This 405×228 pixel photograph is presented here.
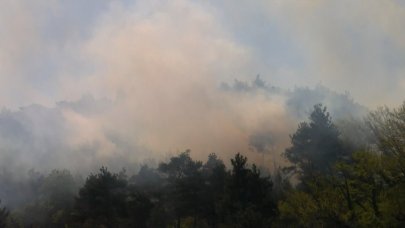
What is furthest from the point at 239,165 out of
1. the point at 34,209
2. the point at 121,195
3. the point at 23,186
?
the point at 23,186

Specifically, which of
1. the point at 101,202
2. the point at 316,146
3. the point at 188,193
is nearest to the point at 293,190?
the point at 316,146

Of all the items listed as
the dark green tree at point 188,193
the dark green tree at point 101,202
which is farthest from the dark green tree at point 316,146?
the dark green tree at point 101,202

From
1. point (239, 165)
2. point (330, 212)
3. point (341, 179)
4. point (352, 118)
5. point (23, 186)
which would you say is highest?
point (23, 186)

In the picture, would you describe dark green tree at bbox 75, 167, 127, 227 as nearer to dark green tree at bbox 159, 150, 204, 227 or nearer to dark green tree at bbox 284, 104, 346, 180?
dark green tree at bbox 159, 150, 204, 227

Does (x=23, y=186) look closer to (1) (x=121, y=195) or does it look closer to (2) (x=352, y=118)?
(1) (x=121, y=195)

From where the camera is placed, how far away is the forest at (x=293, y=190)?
40.8 metres

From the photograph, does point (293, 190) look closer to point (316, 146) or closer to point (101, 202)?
point (316, 146)

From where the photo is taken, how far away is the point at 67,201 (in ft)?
335

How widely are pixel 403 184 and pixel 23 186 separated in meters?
120

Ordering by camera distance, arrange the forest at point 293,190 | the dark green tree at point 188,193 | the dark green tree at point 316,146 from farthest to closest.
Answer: the dark green tree at point 188,193 → the dark green tree at point 316,146 → the forest at point 293,190

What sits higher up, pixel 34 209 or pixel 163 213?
pixel 34 209

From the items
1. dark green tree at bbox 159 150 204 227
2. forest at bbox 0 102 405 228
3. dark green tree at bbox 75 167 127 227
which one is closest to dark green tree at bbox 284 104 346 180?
forest at bbox 0 102 405 228

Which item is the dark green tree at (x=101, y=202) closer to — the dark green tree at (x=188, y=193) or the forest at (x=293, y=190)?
the forest at (x=293, y=190)

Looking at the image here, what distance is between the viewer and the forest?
40.8 meters
